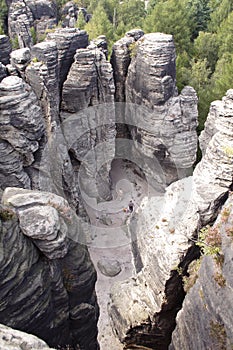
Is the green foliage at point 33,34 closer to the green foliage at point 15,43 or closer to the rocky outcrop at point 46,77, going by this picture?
the green foliage at point 15,43

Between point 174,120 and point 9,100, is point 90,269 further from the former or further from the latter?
point 174,120

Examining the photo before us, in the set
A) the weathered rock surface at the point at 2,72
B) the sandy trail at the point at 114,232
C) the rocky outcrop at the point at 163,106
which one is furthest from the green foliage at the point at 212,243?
the weathered rock surface at the point at 2,72

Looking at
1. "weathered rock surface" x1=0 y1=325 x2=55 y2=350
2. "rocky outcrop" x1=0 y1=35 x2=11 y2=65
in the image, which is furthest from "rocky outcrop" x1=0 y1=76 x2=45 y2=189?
"weathered rock surface" x1=0 y1=325 x2=55 y2=350

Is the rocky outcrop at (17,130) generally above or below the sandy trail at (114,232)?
above

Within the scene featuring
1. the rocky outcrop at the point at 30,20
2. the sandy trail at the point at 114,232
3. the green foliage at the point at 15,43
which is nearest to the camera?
the sandy trail at the point at 114,232

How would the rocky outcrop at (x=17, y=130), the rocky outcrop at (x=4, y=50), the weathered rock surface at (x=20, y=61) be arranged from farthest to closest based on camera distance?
the rocky outcrop at (x=4, y=50) → the weathered rock surface at (x=20, y=61) → the rocky outcrop at (x=17, y=130)

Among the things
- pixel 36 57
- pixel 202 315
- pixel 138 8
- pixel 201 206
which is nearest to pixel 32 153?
pixel 36 57

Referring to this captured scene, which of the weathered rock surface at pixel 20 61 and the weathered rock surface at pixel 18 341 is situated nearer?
the weathered rock surface at pixel 18 341

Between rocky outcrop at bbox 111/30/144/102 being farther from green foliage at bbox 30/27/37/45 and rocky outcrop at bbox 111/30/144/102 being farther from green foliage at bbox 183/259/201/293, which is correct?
green foliage at bbox 30/27/37/45
